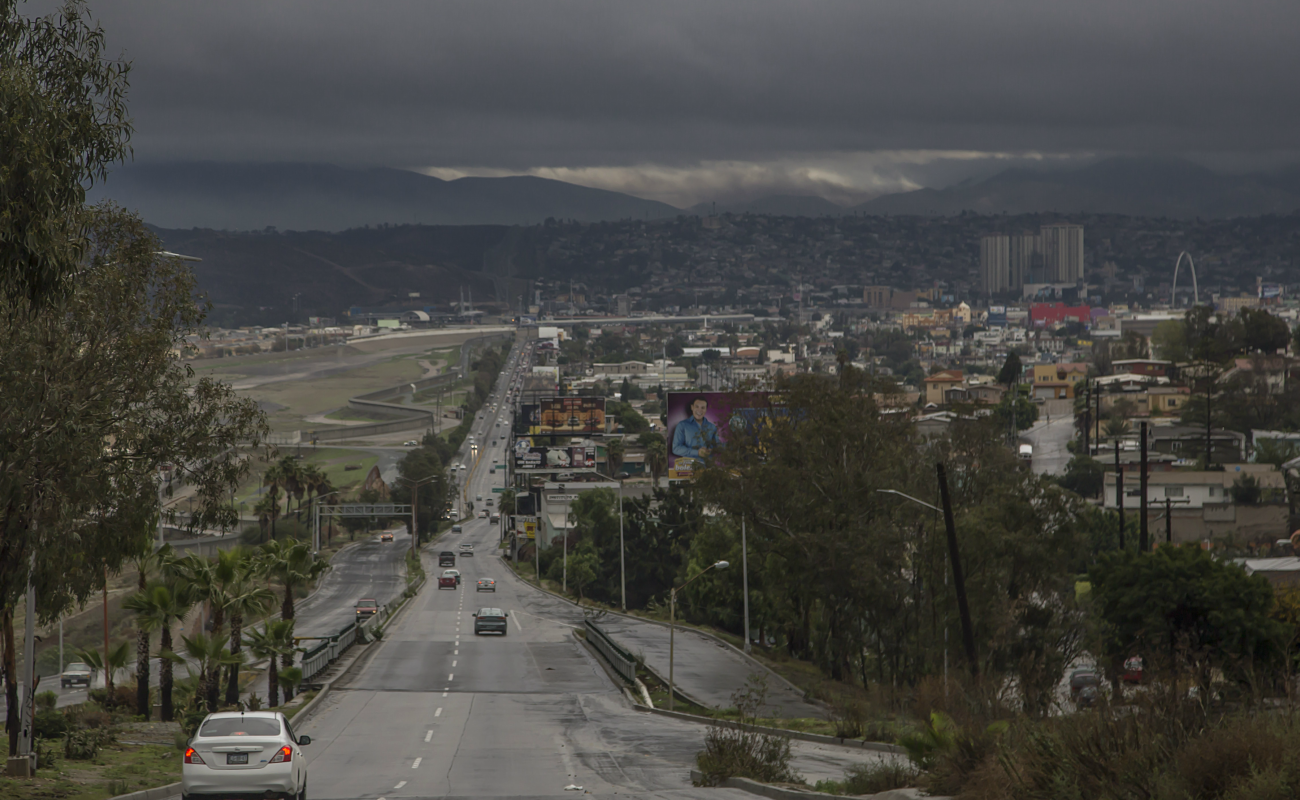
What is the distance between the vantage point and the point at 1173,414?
188 metres

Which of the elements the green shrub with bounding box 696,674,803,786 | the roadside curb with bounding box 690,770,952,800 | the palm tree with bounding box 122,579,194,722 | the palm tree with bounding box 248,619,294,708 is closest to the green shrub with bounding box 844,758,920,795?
the roadside curb with bounding box 690,770,952,800

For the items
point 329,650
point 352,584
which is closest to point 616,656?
point 329,650

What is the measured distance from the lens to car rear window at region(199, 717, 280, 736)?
20.6 m

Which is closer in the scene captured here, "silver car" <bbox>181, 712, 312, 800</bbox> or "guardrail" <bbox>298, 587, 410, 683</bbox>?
"silver car" <bbox>181, 712, 312, 800</bbox>

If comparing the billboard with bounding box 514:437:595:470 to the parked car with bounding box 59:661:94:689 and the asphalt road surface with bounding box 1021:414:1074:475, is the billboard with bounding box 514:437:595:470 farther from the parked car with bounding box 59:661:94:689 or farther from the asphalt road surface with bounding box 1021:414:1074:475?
the parked car with bounding box 59:661:94:689

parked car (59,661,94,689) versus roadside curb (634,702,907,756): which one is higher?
roadside curb (634,702,907,756)

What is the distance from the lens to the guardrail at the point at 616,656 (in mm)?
52381

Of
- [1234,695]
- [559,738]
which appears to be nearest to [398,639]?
[559,738]

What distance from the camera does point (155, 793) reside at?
2348cm

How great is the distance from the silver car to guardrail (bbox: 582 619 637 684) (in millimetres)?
31324

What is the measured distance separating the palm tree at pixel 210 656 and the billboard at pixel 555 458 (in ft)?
474

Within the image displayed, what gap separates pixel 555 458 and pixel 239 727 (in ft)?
553

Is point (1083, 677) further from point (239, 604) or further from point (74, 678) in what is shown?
point (74, 678)

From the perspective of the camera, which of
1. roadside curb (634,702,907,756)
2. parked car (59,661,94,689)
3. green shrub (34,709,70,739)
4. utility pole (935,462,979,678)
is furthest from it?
parked car (59,661,94,689)
